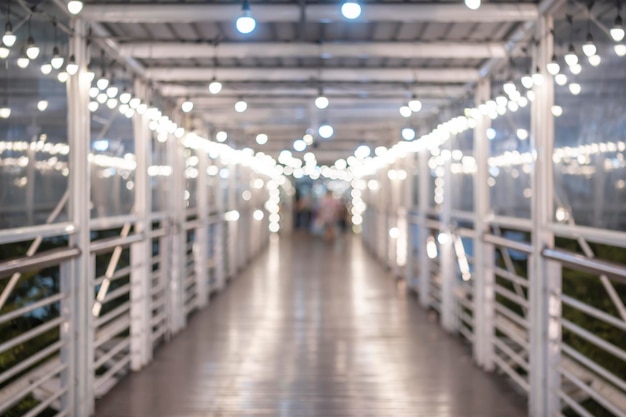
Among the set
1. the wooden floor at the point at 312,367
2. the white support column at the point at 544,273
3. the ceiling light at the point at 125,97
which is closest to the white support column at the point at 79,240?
the wooden floor at the point at 312,367

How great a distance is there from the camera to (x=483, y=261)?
20.2 ft

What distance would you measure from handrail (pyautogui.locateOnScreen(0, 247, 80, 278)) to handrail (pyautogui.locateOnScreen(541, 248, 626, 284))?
8.18 feet

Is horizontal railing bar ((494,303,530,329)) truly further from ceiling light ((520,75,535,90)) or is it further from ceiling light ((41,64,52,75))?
ceiling light ((41,64,52,75))

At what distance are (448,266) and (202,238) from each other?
9.68 ft

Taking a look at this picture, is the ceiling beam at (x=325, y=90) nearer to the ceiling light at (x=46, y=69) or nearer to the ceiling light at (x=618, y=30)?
the ceiling light at (x=46, y=69)

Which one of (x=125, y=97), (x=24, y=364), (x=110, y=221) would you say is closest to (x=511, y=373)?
(x=110, y=221)

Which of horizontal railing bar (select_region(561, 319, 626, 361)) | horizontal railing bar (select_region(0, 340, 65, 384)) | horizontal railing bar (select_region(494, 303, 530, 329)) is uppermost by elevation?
horizontal railing bar (select_region(561, 319, 626, 361))

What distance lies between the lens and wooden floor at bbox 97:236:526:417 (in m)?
4.79

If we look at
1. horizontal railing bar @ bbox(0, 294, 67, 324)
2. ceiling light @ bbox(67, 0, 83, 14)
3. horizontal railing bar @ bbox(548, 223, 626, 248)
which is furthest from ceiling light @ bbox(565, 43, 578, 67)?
horizontal railing bar @ bbox(0, 294, 67, 324)

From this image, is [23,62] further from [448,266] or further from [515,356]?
[448,266]

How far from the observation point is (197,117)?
9164 millimetres

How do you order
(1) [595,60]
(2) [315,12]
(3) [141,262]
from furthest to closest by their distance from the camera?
(3) [141,262] < (2) [315,12] < (1) [595,60]

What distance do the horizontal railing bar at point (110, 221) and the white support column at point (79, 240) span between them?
0.28 meters

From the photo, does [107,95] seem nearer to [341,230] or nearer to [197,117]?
[197,117]
